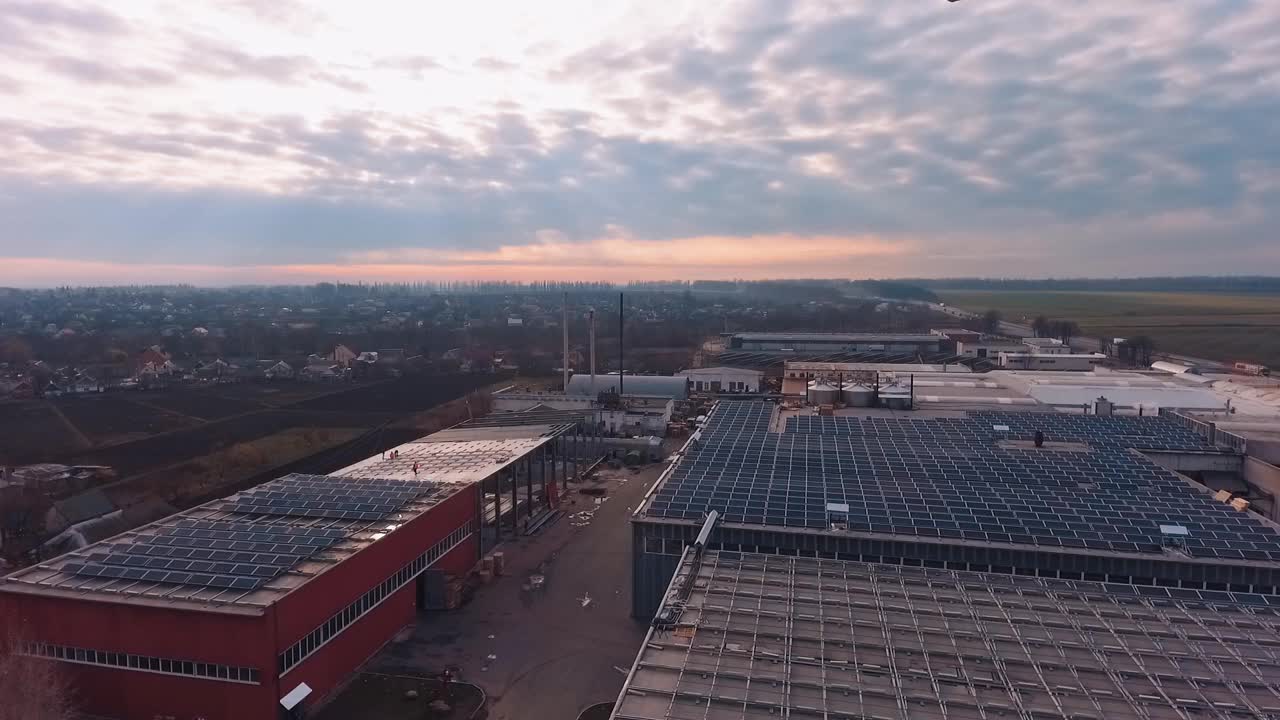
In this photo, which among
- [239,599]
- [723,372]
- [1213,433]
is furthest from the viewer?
[723,372]

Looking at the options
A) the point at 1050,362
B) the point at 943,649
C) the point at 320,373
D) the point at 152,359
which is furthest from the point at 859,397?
the point at 152,359

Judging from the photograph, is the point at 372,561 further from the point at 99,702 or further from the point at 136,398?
the point at 136,398

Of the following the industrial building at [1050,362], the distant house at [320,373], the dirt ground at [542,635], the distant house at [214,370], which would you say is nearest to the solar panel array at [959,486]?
the dirt ground at [542,635]

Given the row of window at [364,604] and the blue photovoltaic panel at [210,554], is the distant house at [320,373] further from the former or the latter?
the blue photovoltaic panel at [210,554]

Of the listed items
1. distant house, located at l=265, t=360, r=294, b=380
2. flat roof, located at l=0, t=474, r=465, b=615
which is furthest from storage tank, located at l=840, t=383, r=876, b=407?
distant house, located at l=265, t=360, r=294, b=380

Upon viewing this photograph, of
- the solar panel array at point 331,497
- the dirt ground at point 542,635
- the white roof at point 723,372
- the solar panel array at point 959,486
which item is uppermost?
the solar panel array at point 959,486

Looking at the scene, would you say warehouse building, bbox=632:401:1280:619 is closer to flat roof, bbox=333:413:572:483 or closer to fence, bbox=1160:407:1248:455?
fence, bbox=1160:407:1248:455

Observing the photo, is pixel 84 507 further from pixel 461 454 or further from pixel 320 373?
pixel 320 373
